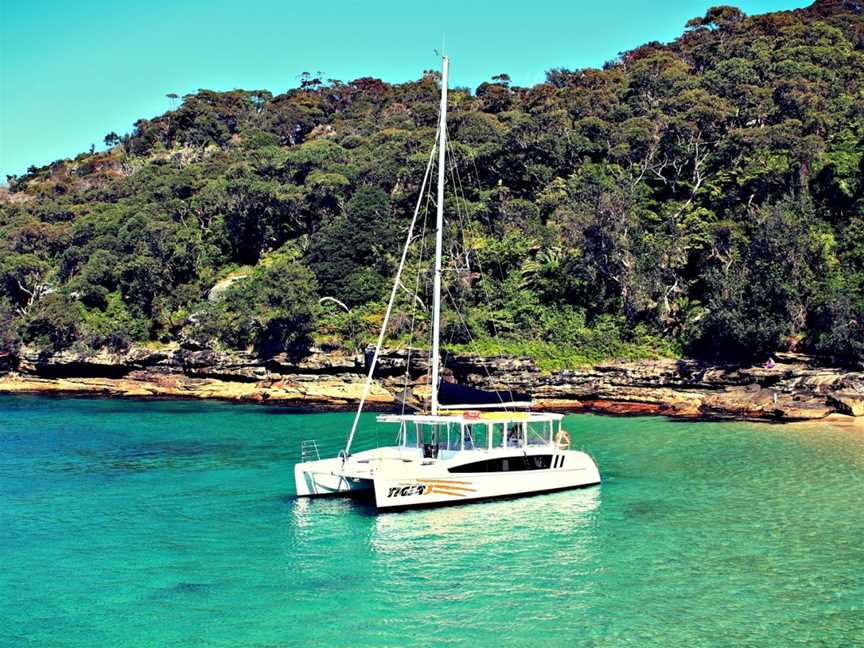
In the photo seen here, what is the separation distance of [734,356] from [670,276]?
757 cm

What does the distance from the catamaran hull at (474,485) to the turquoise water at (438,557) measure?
440mm

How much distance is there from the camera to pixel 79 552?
823 inches

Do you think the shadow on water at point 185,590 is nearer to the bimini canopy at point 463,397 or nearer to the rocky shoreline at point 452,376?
the bimini canopy at point 463,397

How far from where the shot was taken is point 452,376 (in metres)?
49.8

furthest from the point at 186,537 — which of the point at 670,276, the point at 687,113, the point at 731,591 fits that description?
the point at 687,113

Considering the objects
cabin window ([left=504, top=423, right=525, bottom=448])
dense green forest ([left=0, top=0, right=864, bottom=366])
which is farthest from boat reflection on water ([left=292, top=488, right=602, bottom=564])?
dense green forest ([left=0, top=0, right=864, bottom=366])

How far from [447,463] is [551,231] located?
36.5 m

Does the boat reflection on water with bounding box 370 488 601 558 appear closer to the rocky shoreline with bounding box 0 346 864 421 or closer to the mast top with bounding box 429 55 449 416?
the mast top with bounding box 429 55 449 416

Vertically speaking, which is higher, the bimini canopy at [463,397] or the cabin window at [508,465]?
the bimini canopy at [463,397]

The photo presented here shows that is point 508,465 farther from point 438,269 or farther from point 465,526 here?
point 438,269

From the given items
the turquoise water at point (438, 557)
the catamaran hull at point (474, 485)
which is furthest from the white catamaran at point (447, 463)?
the turquoise water at point (438, 557)

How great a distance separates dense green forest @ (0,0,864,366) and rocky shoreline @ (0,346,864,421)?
135 cm

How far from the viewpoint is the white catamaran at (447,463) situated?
24.6m

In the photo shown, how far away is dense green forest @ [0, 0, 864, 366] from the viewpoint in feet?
159
